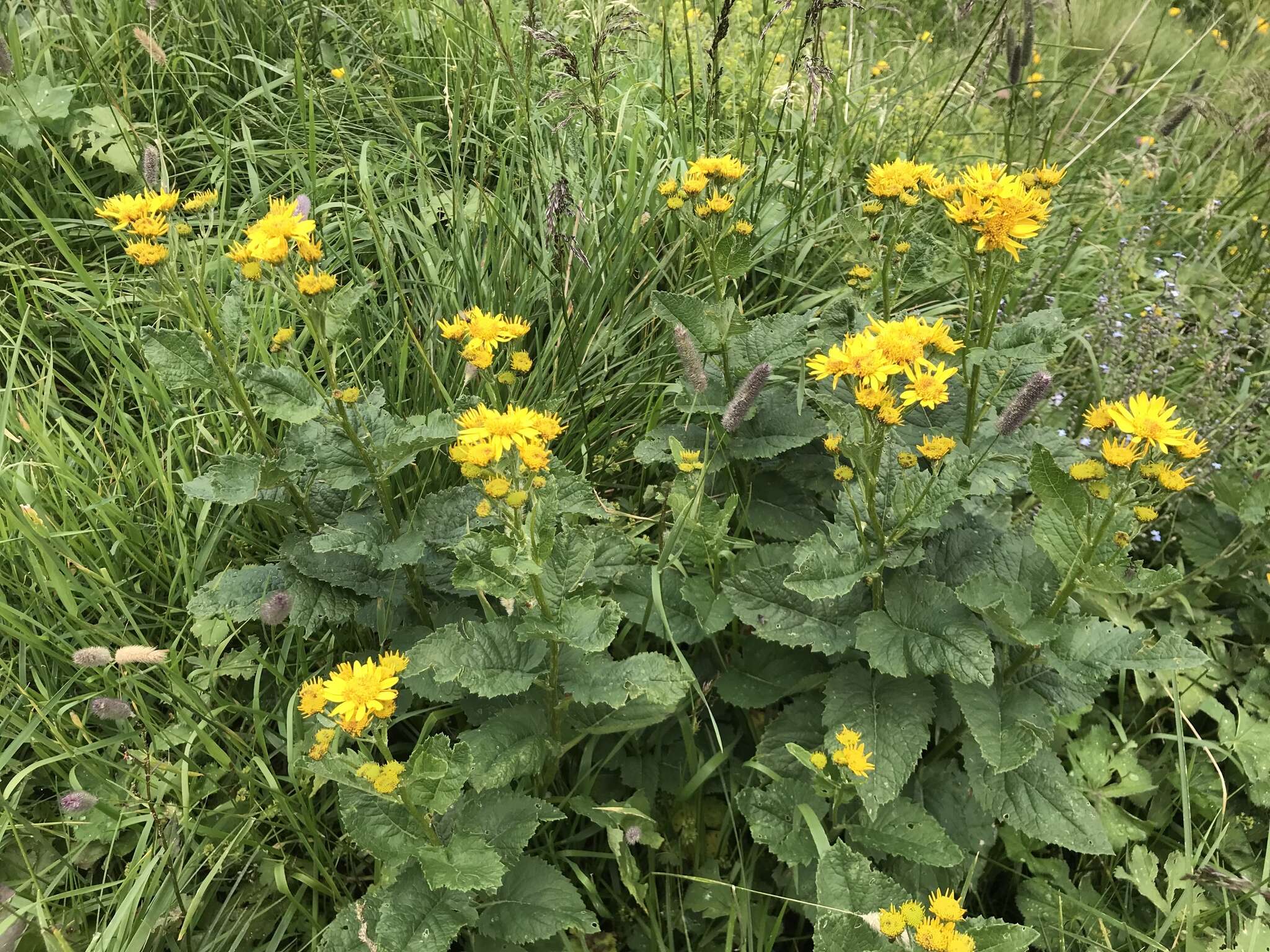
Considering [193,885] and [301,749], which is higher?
[301,749]

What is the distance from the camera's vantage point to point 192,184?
→ 8.60 feet

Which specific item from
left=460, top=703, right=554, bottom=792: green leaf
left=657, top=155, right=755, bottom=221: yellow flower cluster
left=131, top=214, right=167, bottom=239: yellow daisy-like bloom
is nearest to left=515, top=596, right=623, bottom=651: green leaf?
left=460, top=703, right=554, bottom=792: green leaf

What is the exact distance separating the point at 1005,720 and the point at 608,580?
80 centimetres

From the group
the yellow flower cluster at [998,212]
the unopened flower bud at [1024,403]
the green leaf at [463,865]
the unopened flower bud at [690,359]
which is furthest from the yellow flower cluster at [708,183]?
the green leaf at [463,865]

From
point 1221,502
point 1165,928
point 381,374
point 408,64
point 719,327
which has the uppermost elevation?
point 408,64

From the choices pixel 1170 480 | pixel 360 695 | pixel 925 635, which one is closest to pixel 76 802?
pixel 360 695

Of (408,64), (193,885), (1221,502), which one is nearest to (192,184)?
(408,64)

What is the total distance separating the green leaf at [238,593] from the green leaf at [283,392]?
0.35 meters

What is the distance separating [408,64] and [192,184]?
0.98 m

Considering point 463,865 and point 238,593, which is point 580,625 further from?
point 238,593

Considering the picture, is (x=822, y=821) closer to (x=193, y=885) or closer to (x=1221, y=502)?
(x=193, y=885)

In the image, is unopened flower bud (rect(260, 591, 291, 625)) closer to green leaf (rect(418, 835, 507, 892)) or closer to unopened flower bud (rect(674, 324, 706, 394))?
green leaf (rect(418, 835, 507, 892))

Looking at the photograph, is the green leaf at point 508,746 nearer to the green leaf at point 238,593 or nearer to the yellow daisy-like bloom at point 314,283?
the green leaf at point 238,593

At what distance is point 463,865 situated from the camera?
1.17 metres
